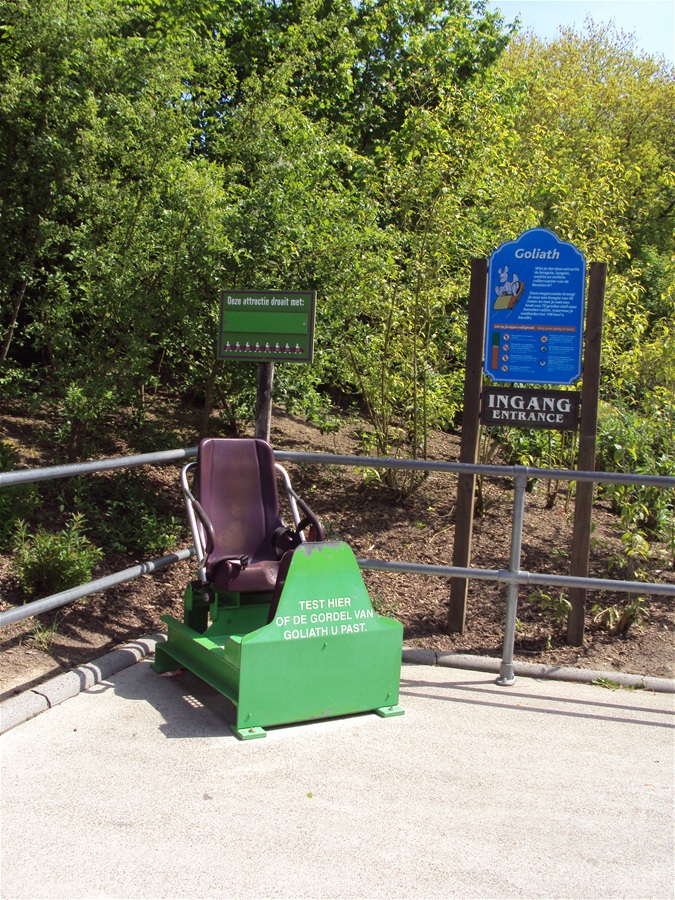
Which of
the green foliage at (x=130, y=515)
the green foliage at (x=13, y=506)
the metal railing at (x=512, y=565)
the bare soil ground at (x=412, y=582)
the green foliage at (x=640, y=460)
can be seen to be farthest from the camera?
the green foliage at (x=130, y=515)

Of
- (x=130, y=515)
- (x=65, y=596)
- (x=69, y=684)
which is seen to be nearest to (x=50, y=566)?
(x=69, y=684)

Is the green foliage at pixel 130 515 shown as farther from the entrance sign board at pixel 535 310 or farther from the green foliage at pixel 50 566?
the entrance sign board at pixel 535 310

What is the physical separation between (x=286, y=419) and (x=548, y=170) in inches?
172

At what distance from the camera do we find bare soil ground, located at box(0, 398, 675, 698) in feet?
16.6

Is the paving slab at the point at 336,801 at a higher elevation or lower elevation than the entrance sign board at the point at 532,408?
lower

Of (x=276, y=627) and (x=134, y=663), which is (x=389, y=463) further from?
(x=134, y=663)

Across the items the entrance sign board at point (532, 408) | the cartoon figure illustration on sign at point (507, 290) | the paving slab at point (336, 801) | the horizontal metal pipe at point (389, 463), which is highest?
the cartoon figure illustration on sign at point (507, 290)

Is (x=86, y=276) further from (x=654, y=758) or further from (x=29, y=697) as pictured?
(x=654, y=758)

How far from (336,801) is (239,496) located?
2.02 meters

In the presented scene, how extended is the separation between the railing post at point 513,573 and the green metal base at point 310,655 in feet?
2.81

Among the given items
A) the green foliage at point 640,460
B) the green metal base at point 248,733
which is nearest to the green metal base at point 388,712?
the green metal base at point 248,733

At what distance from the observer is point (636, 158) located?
21.3m

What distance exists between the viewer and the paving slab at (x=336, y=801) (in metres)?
2.77

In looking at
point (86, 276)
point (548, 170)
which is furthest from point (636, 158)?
point (86, 276)
